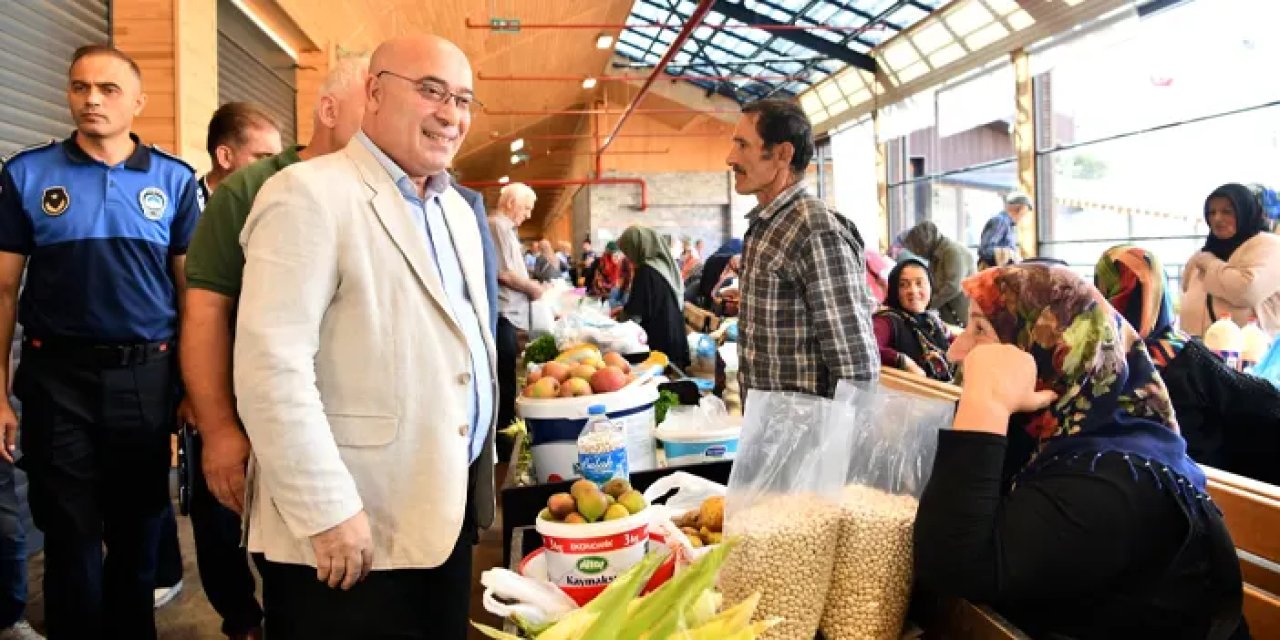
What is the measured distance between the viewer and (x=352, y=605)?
1.59m

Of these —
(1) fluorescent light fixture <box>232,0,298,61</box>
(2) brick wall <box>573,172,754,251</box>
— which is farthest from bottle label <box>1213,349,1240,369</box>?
(2) brick wall <box>573,172,754,251</box>

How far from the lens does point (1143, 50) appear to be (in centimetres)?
804

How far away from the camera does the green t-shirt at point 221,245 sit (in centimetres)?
157

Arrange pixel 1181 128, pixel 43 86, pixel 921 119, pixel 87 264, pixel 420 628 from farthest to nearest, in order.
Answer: pixel 921 119 → pixel 1181 128 → pixel 43 86 → pixel 87 264 → pixel 420 628

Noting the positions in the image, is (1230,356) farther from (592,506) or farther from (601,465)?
(592,506)

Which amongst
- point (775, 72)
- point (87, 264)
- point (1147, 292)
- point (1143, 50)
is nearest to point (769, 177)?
point (1147, 292)

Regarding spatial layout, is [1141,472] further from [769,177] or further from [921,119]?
[921,119]

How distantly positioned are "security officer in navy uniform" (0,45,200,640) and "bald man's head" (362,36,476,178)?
1267mm

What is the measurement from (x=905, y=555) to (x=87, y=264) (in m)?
2.28

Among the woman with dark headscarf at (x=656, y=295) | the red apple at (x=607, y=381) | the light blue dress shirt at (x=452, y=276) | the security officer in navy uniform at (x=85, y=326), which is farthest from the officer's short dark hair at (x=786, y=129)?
the woman with dark headscarf at (x=656, y=295)

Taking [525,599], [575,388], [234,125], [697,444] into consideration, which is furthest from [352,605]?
[234,125]

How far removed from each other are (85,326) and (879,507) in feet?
7.26

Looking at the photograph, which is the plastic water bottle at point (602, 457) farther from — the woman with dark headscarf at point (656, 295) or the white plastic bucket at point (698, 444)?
the woman with dark headscarf at point (656, 295)

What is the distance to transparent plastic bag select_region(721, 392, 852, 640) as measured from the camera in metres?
1.28
